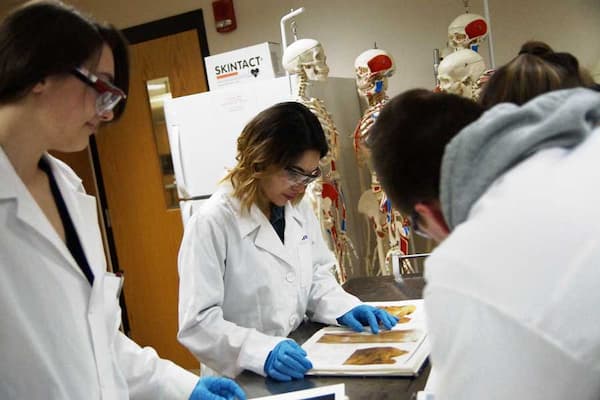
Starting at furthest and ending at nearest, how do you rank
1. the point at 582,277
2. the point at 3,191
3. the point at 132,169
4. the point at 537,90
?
the point at 132,169 → the point at 537,90 → the point at 3,191 → the point at 582,277

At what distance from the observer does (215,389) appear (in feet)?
4.23

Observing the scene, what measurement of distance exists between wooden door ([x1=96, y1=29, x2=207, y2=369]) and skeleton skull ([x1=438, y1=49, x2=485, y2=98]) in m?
1.75

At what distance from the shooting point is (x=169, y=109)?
2955mm

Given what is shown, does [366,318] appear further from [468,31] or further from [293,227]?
[468,31]

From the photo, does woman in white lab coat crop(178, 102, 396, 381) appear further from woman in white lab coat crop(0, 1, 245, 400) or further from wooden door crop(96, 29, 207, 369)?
wooden door crop(96, 29, 207, 369)

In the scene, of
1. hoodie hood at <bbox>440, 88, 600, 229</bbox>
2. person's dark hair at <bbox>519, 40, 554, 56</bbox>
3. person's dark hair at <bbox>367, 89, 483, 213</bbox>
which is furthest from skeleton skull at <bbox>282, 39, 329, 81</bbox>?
hoodie hood at <bbox>440, 88, 600, 229</bbox>

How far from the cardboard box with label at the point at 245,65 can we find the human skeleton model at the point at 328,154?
0.68 ft

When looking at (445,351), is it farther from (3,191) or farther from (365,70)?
(365,70)

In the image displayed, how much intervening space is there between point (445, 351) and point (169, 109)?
2540mm

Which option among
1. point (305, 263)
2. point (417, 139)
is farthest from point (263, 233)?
point (417, 139)

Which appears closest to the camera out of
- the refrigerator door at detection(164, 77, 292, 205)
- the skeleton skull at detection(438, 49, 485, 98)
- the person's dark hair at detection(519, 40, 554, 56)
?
the person's dark hair at detection(519, 40, 554, 56)

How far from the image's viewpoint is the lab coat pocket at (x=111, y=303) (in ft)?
4.05

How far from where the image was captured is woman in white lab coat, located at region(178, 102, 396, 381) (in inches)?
57.7

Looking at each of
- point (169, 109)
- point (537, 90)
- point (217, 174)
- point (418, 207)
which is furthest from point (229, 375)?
point (169, 109)
